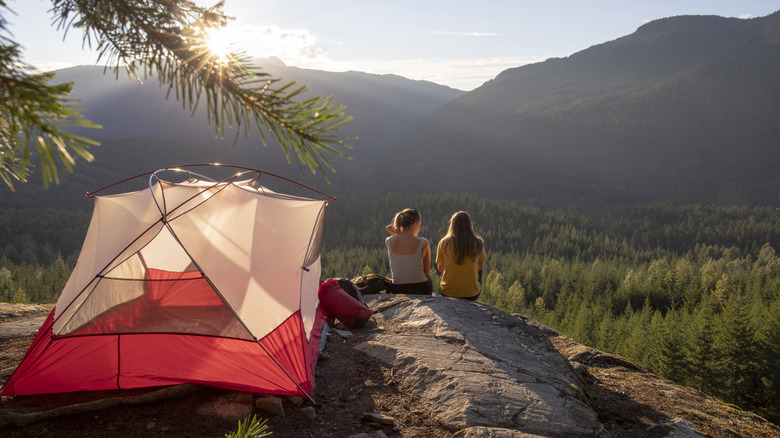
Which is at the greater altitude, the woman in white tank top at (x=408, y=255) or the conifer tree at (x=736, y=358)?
the woman in white tank top at (x=408, y=255)

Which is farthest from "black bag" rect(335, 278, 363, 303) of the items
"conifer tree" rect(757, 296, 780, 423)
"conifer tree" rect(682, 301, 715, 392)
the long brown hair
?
"conifer tree" rect(757, 296, 780, 423)

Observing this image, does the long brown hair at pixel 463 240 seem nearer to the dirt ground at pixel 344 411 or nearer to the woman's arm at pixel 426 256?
the woman's arm at pixel 426 256

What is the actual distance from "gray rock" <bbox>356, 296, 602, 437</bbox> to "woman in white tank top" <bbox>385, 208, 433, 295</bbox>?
81cm

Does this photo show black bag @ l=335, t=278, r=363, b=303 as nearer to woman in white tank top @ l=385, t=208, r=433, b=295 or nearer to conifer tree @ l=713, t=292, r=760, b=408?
woman in white tank top @ l=385, t=208, r=433, b=295

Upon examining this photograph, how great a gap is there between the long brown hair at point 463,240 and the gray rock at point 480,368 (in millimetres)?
785

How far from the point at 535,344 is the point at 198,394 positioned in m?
4.47

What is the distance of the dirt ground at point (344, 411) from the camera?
13.2ft

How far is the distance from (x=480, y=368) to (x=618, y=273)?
47518 millimetres

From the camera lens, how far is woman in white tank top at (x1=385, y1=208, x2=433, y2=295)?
796cm

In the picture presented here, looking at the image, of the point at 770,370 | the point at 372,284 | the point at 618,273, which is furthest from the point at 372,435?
the point at 618,273

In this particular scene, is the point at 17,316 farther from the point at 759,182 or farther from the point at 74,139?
the point at 759,182

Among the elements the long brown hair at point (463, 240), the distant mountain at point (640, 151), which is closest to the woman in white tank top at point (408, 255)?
the long brown hair at point (463, 240)

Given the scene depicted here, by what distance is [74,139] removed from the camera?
1367 mm

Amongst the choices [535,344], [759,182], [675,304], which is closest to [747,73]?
[759,182]
